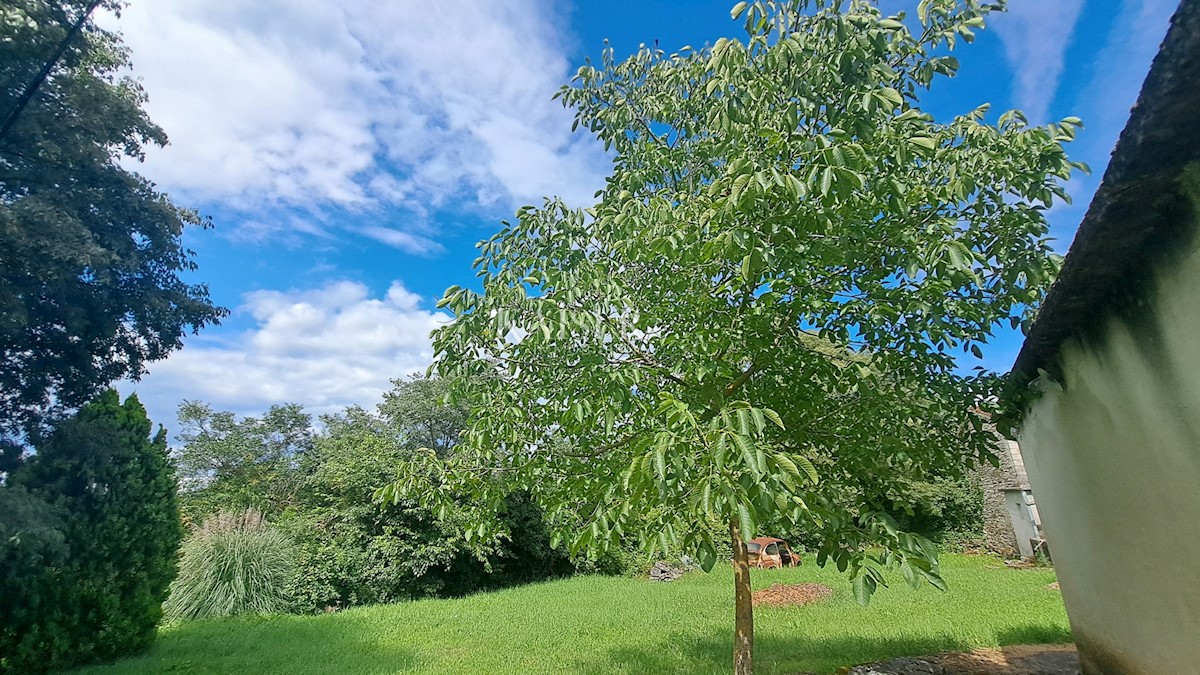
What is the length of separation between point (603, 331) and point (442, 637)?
268 inches

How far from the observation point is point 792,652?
627 centimetres

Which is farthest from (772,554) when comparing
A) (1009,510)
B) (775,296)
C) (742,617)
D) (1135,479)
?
(775,296)

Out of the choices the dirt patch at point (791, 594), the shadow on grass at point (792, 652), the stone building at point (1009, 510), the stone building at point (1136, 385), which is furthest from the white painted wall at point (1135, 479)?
the stone building at point (1009, 510)

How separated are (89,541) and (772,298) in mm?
8597

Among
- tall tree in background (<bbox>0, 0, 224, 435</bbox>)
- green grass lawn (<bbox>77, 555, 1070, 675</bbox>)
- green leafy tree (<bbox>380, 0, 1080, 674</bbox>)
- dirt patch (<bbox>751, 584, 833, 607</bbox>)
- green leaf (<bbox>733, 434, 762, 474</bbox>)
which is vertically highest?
tall tree in background (<bbox>0, 0, 224, 435</bbox>)

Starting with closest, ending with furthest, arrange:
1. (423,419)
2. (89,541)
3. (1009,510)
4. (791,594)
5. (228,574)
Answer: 1. (89,541)
2. (791,594)
3. (228,574)
4. (1009,510)
5. (423,419)

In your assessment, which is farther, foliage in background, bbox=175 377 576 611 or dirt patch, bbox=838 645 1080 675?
foliage in background, bbox=175 377 576 611

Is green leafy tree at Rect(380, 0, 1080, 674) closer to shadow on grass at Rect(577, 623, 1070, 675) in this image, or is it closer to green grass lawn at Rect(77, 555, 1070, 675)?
shadow on grass at Rect(577, 623, 1070, 675)

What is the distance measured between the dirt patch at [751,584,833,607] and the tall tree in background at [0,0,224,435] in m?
9.86

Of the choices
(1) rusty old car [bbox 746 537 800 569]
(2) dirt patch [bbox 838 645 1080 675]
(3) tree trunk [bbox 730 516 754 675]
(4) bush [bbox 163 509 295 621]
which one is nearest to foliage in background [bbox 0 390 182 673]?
(4) bush [bbox 163 509 295 621]

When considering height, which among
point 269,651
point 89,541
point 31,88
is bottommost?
point 269,651

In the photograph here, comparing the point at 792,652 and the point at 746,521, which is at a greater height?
the point at 746,521

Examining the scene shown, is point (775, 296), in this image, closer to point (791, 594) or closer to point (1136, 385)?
point (1136, 385)

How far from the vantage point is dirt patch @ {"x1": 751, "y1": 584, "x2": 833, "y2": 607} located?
10078mm
